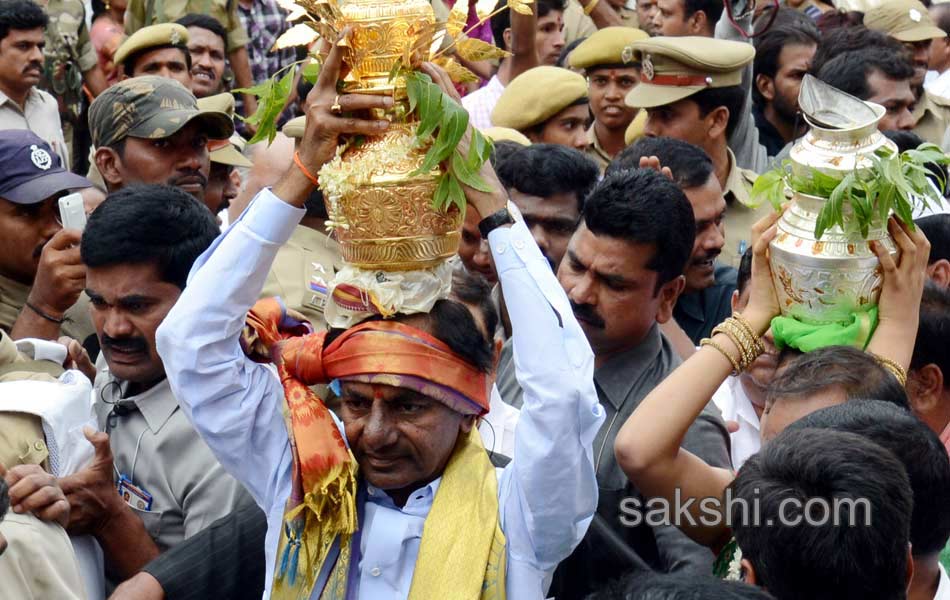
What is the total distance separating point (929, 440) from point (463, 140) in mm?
1241

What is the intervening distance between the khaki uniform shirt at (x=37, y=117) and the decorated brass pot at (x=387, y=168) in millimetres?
4984

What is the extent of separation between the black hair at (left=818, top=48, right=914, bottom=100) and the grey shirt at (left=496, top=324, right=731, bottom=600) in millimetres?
3157

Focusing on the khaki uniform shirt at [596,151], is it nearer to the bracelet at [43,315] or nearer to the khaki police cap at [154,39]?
the khaki police cap at [154,39]

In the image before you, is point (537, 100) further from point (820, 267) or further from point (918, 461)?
point (918, 461)

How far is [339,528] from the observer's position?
3.28 metres

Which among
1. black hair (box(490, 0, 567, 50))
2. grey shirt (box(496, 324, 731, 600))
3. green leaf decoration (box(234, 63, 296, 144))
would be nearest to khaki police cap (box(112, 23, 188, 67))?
black hair (box(490, 0, 567, 50))

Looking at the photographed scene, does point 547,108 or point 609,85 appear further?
point 609,85

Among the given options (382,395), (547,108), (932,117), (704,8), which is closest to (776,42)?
(704,8)

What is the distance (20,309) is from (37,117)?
10.1 ft

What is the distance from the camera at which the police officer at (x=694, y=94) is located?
6508 mm

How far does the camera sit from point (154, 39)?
7.89m

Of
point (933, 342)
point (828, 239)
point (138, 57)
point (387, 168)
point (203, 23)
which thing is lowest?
point (203, 23)

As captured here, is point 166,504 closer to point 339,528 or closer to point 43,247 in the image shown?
point 339,528

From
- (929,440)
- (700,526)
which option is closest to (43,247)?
(700,526)
